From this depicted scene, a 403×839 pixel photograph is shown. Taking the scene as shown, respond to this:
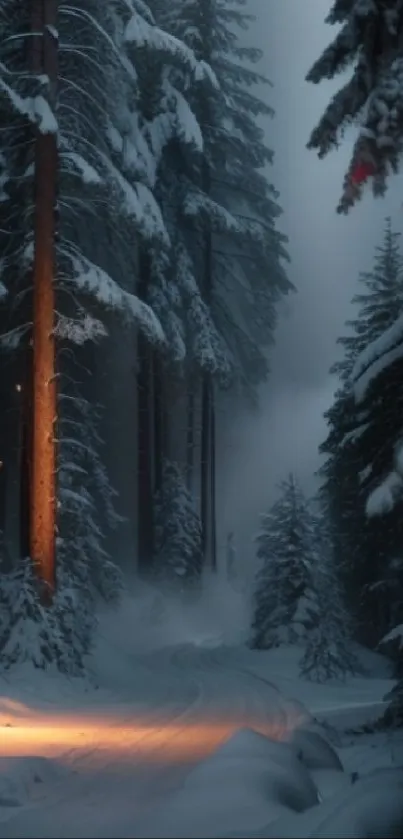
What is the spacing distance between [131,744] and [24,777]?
2.36 meters

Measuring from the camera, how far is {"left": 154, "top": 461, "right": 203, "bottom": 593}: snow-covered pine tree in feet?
109

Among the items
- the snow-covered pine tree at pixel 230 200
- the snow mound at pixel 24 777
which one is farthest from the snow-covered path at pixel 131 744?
the snow-covered pine tree at pixel 230 200

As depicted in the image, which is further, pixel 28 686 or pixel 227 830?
pixel 28 686

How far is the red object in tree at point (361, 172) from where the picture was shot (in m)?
9.89

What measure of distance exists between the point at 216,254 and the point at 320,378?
447 inches

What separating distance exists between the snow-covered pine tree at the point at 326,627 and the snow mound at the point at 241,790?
11.4m

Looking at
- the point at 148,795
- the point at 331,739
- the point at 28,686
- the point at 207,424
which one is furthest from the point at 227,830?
the point at 207,424

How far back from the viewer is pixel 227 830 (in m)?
6.44

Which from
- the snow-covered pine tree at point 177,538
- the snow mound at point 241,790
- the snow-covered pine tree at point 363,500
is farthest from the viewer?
the snow-covered pine tree at point 177,538

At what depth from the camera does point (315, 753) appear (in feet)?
32.0

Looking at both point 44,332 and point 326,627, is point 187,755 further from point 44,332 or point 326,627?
point 326,627

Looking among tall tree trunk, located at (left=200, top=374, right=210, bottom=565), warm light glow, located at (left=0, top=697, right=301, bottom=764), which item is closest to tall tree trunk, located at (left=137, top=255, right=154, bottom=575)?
tall tree trunk, located at (left=200, top=374, right=210, bottom=565)

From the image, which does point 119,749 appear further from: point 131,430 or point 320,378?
point 320,378

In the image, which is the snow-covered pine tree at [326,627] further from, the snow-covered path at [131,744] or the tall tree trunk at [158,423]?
the tall tree trunk at [158,423]
